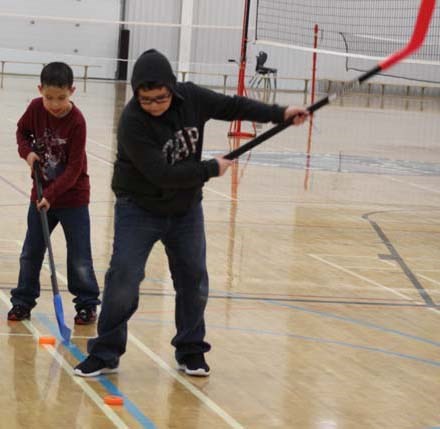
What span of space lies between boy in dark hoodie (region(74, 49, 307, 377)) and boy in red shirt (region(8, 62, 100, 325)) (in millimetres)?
841

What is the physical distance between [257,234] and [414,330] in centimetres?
297

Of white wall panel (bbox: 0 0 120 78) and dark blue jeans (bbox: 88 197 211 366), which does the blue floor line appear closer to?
dark blue jeans (bbox: 88 197 211 366)

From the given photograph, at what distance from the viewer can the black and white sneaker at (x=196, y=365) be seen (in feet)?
17.3

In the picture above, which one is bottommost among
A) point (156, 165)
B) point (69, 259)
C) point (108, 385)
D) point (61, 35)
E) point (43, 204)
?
point (108, 385)

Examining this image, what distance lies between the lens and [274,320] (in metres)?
6.41

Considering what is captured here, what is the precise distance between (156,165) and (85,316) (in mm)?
1565

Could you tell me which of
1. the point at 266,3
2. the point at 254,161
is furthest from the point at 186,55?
the point at 254,161

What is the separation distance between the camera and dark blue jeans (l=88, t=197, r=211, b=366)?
5074 mm

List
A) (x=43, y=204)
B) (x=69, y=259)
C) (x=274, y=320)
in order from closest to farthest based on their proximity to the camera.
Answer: (x=43, y=204) → (x=69, y=259) → (x=274, y=320)

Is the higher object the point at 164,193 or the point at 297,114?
the point at 297,114

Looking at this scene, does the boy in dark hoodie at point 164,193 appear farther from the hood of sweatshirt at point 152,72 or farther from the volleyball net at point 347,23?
the volleyball net at point 347,23

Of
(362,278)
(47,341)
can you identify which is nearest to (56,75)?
(47,341)

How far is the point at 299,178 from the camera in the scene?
13.0 metres

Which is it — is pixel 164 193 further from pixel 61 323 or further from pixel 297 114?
pixel 61 323
